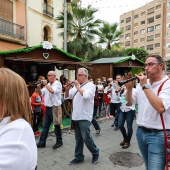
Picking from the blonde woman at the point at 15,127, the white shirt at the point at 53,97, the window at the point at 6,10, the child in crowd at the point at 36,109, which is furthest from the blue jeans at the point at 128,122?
the window at the point at 6,10

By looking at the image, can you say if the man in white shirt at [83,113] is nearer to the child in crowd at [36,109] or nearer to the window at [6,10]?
the child in crowd at [36,109]

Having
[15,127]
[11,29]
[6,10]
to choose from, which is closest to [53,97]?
[15,127]

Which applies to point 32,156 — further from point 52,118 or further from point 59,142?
point 59,142

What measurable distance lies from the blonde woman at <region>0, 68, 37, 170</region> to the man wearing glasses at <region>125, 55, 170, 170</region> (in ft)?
4.61

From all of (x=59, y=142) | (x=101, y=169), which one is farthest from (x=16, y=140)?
(x=59, y=142)

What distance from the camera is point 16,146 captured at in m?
0.96

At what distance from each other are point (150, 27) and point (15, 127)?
193ft

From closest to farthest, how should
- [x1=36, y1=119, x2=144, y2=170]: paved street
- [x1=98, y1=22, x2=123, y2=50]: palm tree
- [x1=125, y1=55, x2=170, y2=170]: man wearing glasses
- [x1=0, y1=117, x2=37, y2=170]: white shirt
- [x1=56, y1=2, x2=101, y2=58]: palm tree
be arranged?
[x1=0, y1=117, x2=37, y2=170]: white shirt
[x1=125, y1=55, x2=170, y2=170]: man wearing glasses
[x1=36, y1=119, x2=144, y2=170]: paved street
[x1=56, y1=2, x2=101, y2=58]: palm tree
[x1=98, y1=22, x2=123, y2=50]: palm tree

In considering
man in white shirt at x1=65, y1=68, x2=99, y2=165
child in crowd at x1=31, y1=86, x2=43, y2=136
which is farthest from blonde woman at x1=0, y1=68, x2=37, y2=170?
child in crowd at x1=31, y1=86, x2=43, y2=136

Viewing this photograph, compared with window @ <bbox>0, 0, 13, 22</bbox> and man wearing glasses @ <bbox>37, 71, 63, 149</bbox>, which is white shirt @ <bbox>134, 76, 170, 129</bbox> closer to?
man wearing glasses @ <bbox>37, 71, 63, 149</bbox>

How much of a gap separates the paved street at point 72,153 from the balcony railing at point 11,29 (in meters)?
9.97

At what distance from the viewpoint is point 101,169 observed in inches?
139

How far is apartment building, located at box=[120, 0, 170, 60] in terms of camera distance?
50.1m

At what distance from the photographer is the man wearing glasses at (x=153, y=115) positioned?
6.83ft
